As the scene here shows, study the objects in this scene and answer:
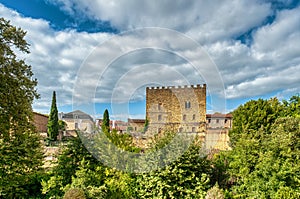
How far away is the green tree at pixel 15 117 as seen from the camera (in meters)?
5.53

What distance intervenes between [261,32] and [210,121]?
2052 centimetres

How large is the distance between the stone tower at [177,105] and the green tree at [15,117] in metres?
13.9

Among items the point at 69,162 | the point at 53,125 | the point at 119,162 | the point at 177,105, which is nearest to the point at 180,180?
the point at 119,162

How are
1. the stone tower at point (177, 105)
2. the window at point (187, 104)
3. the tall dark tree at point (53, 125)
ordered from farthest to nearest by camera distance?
the tall dark tree at point (53, 125) → the window at point (187, 104) → the stone tower at point (177, 105)

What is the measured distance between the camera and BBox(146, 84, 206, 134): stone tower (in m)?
20.2

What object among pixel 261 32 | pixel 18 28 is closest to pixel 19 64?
pixel 18 28

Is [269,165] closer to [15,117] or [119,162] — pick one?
[119,162]

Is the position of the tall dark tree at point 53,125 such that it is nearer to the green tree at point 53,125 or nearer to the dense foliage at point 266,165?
the green tree at point 53,125

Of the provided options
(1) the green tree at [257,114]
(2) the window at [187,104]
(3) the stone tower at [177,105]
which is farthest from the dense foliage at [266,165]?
(2) the window at [187,104]

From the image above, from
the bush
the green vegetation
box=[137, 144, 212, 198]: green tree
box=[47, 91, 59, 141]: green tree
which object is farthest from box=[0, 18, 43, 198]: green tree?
box=[47, 91, 59, 141]: green tree

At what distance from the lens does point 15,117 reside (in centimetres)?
574

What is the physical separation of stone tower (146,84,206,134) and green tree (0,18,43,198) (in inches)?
548

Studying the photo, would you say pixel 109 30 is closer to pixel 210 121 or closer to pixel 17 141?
pixel 17 141

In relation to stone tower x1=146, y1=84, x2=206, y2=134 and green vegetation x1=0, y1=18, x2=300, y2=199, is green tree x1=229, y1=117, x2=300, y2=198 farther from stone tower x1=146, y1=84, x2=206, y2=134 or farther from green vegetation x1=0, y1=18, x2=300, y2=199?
stone tower x1=146, y1=84, x2=206, y2=134
